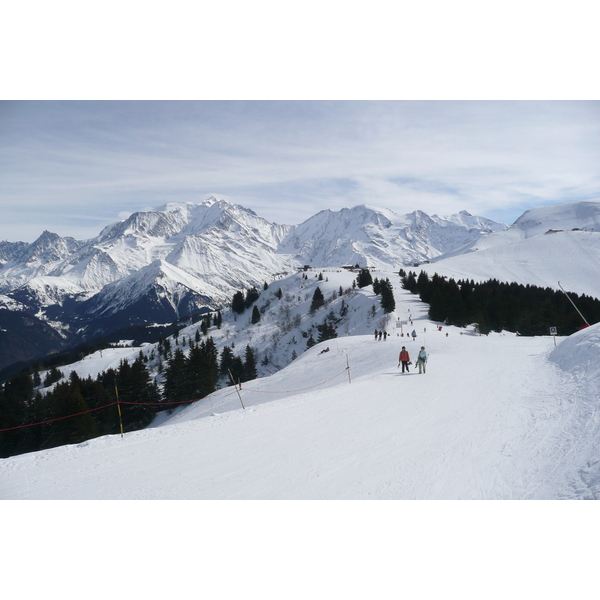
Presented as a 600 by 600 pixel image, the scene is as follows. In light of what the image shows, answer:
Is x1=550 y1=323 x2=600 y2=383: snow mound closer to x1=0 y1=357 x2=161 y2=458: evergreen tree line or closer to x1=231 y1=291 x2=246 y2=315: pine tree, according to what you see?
x1=0 y1=357 x2=161 y2=458: evergreen tree line

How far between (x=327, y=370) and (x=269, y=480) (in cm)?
1998

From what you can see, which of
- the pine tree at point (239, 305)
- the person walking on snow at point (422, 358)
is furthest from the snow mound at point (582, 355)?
the pine tree at point (239, 305)

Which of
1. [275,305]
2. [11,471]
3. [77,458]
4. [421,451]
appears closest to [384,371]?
[421,451]

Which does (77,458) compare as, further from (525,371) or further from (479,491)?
(525,371)

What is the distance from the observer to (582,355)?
16422 millimetres

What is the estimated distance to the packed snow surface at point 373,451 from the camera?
7.81 m

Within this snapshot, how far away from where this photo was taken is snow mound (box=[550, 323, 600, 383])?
1455 centimetres

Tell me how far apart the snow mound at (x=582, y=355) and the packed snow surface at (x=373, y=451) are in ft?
0.30

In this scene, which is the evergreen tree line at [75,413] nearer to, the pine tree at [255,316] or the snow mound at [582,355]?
the snow mound at [582,355]

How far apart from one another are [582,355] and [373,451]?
12.8 meters

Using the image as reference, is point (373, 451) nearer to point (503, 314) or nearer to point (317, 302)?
point (503, 314)

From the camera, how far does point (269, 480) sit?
834cm

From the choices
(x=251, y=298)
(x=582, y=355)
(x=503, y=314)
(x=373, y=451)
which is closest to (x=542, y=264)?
(x=503, y=314)

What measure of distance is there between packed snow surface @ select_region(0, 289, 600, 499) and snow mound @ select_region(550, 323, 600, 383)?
3.6 inches
